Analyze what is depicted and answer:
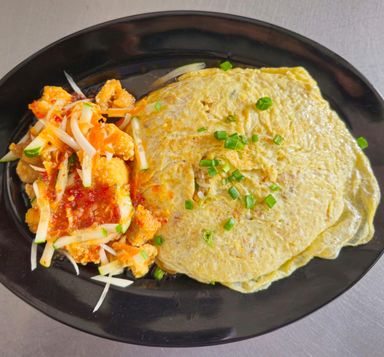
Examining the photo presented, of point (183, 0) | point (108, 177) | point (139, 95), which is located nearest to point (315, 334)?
point (108, 177)

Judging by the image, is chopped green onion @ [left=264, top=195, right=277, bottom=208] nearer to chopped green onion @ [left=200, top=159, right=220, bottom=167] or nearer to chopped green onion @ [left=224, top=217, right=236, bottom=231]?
chopped green onion @ [left=224, top=217, right=236, bottom=231]

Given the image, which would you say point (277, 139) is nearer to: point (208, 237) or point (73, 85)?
point (208, 237)

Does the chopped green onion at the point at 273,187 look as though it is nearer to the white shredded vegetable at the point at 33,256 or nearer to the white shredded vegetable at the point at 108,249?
the white shredded vegetable at the point at 108,249

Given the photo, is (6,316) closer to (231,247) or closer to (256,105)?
(231,247)

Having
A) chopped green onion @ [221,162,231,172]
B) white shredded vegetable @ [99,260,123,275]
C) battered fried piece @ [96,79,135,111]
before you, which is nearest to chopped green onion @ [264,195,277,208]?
chopped green onion @ [221,162,231,172]

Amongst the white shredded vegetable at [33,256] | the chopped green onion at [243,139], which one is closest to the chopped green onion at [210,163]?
the chopped green onion at [243,139]
